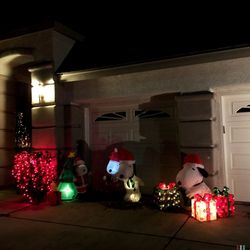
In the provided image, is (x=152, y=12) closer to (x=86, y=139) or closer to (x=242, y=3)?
(x=242, y=3)

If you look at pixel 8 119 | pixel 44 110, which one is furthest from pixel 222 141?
pixel 8 119

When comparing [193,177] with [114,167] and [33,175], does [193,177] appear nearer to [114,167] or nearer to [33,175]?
[114,167]

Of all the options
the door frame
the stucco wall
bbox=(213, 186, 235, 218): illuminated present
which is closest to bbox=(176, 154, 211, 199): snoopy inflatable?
bbox=(213, 186, 235, 218): illuminated present

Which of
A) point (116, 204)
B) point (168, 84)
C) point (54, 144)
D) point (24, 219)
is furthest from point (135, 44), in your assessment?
point (24, 219)

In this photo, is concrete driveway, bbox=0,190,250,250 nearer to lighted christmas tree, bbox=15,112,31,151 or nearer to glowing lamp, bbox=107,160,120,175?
glowing lamp, bbox=107,160,120,175

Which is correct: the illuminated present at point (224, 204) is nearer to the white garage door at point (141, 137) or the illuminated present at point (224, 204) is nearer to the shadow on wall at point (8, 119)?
the white garage door at point (141, 137)

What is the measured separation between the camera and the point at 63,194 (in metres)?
6.71

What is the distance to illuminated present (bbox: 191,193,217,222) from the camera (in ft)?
16.3

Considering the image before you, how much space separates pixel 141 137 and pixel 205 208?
2757 mm

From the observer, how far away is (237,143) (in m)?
6.27

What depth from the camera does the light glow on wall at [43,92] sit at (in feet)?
25.1

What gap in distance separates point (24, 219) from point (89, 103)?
3526 millimetres

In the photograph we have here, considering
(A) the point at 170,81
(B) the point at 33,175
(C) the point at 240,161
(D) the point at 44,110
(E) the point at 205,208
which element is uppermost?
(A) the point at 170,81

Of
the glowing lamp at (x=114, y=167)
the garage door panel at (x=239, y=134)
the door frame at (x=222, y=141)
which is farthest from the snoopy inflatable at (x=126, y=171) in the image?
the garage door panel at (x=239, y=134)
